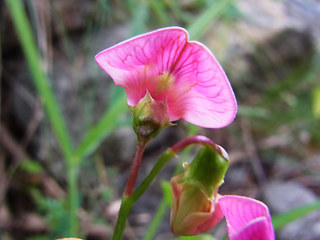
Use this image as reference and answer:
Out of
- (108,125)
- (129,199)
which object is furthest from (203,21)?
(129,199)

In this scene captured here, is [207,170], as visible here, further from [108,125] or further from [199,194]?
[108,125]

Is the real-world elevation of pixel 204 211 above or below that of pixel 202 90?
below

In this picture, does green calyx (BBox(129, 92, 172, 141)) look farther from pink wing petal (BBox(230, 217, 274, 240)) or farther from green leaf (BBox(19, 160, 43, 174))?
green leaf (BBox(19, 160, 43, 174))

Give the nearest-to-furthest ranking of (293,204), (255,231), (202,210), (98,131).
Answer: (255,231) → (202,210) → (98,131) → (293,204)

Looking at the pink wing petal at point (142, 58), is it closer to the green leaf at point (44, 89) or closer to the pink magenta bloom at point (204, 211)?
the pink magenta bloom at point (204, 211)

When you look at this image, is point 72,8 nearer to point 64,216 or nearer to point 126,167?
point 126,167

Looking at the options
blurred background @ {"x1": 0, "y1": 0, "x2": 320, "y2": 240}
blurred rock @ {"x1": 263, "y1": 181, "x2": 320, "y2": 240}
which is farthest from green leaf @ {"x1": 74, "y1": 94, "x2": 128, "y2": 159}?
blurred rock @ {"x1": 263, "y1": 181, "x2": 320, "y2": 240}

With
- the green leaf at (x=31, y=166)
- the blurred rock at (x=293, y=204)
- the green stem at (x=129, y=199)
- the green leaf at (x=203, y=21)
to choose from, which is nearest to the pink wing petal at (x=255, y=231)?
the green stem at (x=129, y=199)
